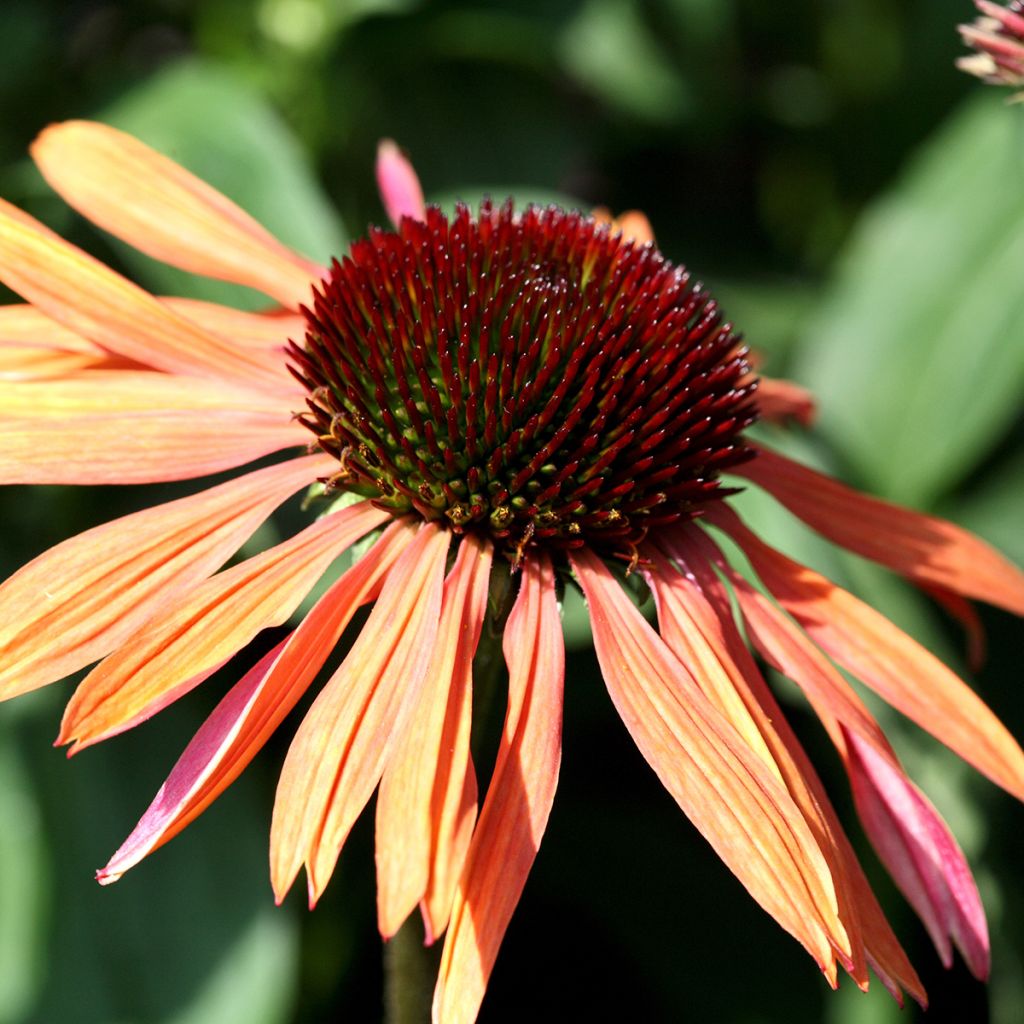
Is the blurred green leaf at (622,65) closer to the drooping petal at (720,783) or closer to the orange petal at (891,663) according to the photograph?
the orange petal at (891,663)

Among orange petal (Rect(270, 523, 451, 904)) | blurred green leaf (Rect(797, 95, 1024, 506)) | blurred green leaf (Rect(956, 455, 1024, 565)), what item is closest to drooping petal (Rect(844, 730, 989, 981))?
orange petal (Rect(270, 523, 451, 904))

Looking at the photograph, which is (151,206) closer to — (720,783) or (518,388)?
(518,388)

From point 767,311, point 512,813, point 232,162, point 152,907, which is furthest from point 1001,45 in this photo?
point 767,311

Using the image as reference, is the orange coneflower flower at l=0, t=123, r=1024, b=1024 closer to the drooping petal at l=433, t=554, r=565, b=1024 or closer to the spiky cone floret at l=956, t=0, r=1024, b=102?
the drooping petal at l=433, t=554, r=565, b=1024

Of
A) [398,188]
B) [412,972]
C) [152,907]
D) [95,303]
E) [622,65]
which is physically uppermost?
[622,65]

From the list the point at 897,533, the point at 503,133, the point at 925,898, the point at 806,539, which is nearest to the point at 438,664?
the point at 925,898

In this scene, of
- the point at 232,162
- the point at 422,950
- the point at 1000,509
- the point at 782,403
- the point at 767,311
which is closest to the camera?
the point at 422,950

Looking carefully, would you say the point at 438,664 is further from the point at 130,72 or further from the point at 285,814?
the point at 130,72
